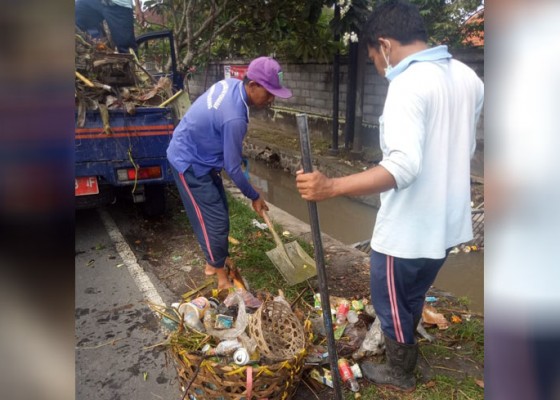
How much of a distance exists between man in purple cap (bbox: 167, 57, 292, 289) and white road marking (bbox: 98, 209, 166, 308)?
542 mm

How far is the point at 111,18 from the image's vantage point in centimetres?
554

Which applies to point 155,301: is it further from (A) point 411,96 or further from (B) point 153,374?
(A) point 411,96

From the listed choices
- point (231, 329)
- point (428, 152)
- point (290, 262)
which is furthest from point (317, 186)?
point (290, 262)

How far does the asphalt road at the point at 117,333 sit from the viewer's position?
247 cm

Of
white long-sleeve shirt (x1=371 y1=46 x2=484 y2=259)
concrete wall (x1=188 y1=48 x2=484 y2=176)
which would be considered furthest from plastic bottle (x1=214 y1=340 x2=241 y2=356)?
concrete wall (x1=188 y1=48 x2=484 y2=176)

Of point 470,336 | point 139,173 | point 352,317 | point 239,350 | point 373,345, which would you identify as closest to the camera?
point 239,350

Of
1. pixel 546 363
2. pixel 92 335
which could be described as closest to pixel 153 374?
pixel 92 335

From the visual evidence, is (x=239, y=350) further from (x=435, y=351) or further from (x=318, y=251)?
(x=435, y=351)

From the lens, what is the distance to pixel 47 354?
667 mm

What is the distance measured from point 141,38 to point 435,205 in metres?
5.42

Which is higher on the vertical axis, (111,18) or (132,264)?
(111,18)

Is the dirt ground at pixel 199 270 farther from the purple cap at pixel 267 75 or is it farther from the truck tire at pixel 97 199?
the purple cap at pixel 267 75

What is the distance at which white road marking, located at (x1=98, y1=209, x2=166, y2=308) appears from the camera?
3438 mm

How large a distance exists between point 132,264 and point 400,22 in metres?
3.19
